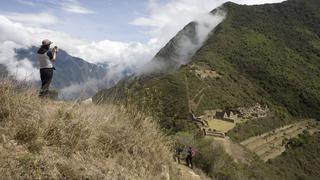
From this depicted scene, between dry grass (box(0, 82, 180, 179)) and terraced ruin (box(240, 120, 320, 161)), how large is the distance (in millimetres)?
87067

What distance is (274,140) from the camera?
4269 inches

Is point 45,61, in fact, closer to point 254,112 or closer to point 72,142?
point 72,142

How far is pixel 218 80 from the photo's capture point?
14262 centimetres

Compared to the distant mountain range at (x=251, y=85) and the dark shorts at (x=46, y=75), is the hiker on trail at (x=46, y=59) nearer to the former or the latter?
the dark shorts at (x=46, y=75)

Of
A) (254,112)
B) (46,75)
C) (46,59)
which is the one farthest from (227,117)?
(46,75)

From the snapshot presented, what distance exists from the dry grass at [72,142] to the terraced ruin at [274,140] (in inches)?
3428

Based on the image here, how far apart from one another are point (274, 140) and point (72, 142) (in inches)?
4203

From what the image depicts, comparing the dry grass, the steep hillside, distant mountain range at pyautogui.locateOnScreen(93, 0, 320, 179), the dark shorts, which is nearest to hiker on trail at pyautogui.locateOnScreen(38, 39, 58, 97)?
the dark shorts

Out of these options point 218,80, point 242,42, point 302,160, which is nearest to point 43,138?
point 302,160

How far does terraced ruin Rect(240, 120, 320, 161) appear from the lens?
97.6m

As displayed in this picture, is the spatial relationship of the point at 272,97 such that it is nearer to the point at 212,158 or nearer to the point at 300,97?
the point at 300,97

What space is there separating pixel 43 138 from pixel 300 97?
15551 cm

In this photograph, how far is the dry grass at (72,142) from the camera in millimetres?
5598

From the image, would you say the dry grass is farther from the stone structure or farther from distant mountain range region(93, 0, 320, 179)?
the stone structure
